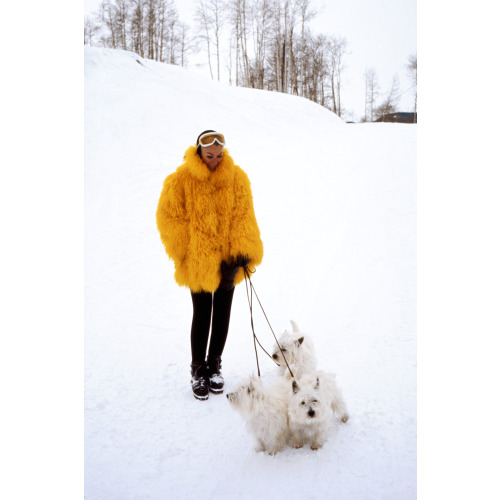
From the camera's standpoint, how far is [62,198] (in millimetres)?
1780

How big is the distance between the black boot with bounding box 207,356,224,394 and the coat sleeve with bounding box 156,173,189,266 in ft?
3.13

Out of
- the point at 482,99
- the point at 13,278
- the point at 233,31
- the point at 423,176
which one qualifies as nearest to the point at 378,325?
the point at 423,176

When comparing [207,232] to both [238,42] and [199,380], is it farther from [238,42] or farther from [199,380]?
[238,42]

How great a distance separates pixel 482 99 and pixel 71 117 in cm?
218

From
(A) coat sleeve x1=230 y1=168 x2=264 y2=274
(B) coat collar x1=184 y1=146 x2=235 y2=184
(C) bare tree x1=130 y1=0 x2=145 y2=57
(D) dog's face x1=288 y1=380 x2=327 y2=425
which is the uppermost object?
(C) bare tree x1=130 y1=0 x2=145 y2=57

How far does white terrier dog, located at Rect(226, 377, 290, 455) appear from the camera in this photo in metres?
1.85

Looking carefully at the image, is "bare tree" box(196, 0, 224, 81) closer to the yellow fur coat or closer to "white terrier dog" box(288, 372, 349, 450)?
the yellow fur coat

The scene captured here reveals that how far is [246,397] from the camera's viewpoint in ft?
6.07

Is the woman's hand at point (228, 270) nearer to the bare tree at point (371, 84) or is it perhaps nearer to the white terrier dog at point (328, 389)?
the white terrier dog at point (328, 389)

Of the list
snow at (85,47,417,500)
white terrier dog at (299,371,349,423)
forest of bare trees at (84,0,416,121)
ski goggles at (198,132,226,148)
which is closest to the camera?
snow at (85,47,417,500)

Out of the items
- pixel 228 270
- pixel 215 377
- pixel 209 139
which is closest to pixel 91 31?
pixel 209 139

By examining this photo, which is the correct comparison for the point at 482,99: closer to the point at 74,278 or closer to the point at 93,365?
the point at 74,278

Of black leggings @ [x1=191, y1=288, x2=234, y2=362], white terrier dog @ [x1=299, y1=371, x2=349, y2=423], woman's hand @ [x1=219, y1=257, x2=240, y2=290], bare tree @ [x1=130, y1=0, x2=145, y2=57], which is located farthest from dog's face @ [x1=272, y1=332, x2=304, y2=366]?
bare tree @ [x1=130, y1=0, x2=145, y2=57]

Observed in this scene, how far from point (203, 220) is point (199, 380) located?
1222mm
